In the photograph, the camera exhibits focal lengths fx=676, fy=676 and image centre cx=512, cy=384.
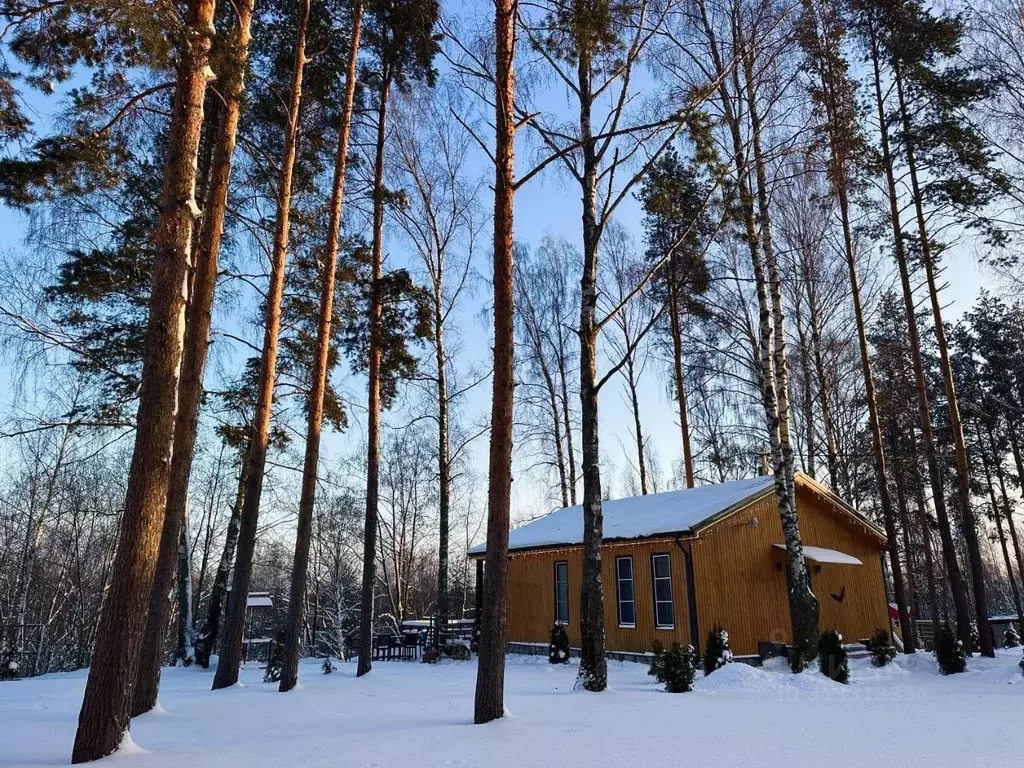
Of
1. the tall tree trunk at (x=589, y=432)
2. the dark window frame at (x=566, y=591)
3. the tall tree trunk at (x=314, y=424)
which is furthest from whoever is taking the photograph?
the dark window frame at (x=566, y=591)

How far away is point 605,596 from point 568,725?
9782 millimetres

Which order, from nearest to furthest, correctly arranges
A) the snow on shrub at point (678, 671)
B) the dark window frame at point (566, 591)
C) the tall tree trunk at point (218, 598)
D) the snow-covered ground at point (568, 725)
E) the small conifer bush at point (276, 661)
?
1. the snow-covered ground at point (568, 725)
2. the snow on shrub at point (678, 671)
3. the small conifer bush at point (276, 661)
4. the tall tree trunk at point (218, 598)
5. the dark window frame at point (566, 591)

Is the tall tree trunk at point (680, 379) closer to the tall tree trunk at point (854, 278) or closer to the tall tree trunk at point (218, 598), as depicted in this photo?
the tall tree trunk at point (854, 278)

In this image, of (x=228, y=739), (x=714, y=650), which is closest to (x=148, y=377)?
(x=228, y=739)

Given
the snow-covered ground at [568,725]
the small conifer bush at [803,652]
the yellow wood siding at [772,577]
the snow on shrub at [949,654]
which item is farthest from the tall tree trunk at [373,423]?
the snow on shrub at [949,654]

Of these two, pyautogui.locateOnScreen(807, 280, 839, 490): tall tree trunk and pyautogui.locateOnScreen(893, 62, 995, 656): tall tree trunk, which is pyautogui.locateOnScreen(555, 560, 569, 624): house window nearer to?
pyautogui.locateOnScreen(807, 280, 839, 490): tall tree trunk

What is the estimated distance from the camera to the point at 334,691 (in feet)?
30.8

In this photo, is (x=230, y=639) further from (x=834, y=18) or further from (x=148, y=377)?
(x=834, y=18)

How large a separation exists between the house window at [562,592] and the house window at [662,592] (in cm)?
266

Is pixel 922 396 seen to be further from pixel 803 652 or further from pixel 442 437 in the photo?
pixel 442 437

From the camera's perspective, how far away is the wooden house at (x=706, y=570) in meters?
13.8

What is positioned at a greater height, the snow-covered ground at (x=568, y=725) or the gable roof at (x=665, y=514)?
the gable roof at (x=665, y=514)

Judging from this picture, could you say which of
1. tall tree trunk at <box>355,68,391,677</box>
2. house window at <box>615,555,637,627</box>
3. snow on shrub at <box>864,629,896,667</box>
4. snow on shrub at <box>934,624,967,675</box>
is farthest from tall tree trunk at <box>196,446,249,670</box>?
snow on shrub at <box>934,624,967,675</box>

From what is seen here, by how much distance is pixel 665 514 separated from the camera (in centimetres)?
1527
